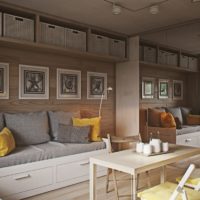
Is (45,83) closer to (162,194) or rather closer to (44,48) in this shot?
(44,48)

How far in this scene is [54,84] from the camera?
151 inches

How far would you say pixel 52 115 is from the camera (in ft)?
11.8

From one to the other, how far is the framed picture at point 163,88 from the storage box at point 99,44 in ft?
3.46

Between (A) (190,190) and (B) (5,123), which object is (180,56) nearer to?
(A) (190,190)

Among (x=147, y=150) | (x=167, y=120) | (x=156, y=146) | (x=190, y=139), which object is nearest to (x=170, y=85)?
(x=167, y=120)

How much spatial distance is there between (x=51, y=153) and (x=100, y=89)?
1.88m

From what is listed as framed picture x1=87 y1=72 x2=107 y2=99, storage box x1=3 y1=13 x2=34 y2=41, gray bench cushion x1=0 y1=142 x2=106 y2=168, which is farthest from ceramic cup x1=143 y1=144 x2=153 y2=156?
framed picture x1=87 y1=72 x2=107 y2=99

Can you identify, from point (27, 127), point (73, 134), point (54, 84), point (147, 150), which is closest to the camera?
point (147, 150)

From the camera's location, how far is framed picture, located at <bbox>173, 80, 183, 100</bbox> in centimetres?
356

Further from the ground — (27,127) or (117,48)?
(117,48)

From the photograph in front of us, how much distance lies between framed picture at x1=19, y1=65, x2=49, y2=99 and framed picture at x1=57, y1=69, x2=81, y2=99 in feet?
0.78

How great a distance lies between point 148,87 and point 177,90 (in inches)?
19.5

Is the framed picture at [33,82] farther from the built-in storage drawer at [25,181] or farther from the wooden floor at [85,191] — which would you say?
the wooden floor at [85,191]

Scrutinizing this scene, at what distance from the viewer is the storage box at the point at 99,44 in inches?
153
